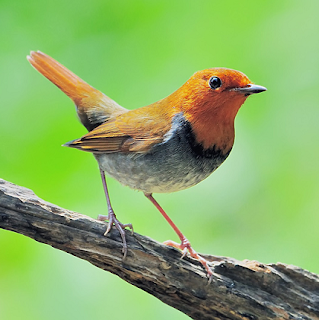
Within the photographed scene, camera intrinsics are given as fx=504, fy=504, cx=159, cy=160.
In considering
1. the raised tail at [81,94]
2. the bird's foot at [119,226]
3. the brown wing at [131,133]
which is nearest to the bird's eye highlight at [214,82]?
the brown wing at [131,133]

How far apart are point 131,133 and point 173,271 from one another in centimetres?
101

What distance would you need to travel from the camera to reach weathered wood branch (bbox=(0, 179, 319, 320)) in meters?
3.05

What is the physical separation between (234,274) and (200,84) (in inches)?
50.9

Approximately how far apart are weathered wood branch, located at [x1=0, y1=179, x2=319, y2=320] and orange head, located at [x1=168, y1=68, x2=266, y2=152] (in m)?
0.80

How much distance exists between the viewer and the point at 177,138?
3.37 m


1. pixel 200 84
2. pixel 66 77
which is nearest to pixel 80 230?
pixel 200 84

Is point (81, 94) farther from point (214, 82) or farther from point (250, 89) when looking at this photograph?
point (250, 89)

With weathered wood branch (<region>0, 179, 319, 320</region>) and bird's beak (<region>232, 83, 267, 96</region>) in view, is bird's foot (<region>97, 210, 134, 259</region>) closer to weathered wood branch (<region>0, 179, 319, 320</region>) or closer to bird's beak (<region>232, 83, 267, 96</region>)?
weathered wood branch (<region>0, 179, 319, 320</region>)

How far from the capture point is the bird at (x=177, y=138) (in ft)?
10.7

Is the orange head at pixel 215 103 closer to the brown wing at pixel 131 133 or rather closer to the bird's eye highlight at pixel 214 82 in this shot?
the bird's eye highlight at pixel 214 82

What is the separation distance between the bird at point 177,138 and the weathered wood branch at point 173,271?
3.6 inches

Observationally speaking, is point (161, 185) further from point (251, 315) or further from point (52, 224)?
point (251, 315)

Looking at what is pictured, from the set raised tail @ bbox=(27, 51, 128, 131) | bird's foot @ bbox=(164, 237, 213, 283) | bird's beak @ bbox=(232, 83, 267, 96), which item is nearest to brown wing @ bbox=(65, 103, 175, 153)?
raised tail @ bbox=(27, 51, 128, 131)

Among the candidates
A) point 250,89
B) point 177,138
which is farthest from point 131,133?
point 250,89
